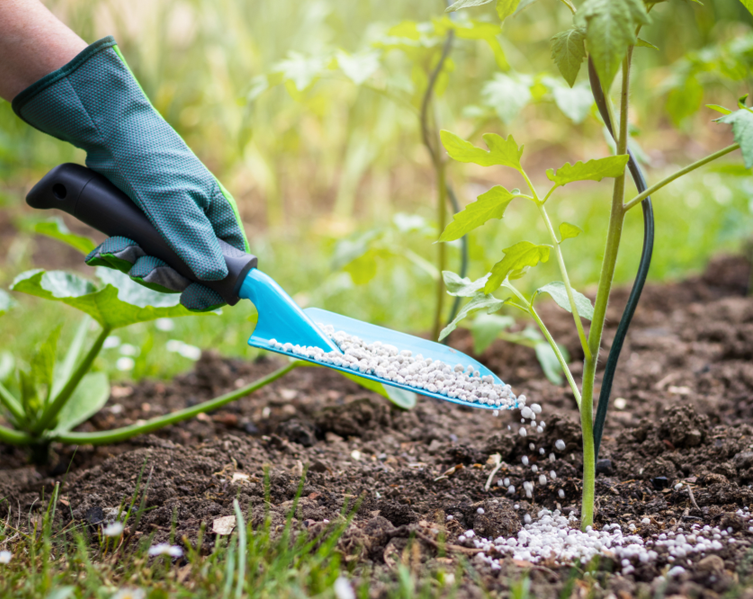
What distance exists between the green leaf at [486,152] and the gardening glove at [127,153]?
0.53 metres

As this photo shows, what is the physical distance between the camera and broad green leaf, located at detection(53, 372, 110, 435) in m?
1.58

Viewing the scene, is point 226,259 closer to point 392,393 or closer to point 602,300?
point 392,393

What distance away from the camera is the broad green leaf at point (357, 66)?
61.1 inches

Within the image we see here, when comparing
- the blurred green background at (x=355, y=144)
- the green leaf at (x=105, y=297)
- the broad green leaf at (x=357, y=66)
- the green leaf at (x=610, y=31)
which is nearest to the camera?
the green leaf at (x=610, y=31)

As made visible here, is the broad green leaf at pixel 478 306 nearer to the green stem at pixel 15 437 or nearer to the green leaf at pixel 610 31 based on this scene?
the green leaf at pixel 610 31

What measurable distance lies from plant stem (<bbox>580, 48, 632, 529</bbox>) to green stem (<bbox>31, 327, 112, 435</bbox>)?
1.07 metres

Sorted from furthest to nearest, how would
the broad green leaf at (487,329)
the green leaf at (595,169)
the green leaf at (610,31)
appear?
1. the broad green leaf at (487,329)
2. the green leaf at (595,169)
3. the green leaf at (610,31)

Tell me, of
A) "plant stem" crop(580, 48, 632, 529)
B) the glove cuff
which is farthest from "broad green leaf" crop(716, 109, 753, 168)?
the glove cuff

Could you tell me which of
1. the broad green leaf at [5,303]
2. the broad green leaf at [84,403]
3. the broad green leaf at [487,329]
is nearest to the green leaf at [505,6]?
the broad green leaf at [487,329]

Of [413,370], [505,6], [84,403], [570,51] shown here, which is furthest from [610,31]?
[84,403]

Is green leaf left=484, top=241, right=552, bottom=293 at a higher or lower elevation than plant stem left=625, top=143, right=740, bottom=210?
lower

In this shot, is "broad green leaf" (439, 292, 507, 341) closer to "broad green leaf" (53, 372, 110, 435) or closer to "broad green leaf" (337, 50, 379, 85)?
"broad green leaf" (337, 50, 379, 85)

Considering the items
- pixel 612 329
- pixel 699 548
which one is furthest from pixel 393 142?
pixel 699 548

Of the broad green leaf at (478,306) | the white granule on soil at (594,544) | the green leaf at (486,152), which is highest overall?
the green leaf at (486,152)
